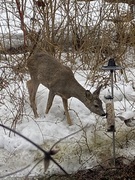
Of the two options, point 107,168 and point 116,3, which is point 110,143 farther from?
point 116,3

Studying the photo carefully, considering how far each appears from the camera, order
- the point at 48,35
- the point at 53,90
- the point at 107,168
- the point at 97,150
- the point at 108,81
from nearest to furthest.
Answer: the point at 107,168
the point at 97,150
the point at 53,90
the point at 108,81
the point at 48,35

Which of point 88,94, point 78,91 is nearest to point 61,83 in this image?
point 78,91

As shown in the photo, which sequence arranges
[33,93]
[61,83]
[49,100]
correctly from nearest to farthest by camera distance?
[61,83], [49,100], [33,93]

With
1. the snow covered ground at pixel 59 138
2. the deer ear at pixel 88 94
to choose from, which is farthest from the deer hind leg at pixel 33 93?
the deer ear at pixel 88 94

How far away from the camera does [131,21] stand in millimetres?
5562

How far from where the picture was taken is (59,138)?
136 inches

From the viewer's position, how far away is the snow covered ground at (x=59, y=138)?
3181 mm

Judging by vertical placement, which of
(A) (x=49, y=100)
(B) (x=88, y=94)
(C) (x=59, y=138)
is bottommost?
(C) (x=59, y=138)

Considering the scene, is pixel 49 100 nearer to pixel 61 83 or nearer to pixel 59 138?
pixel 61 83

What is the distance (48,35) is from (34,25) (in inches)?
11.0

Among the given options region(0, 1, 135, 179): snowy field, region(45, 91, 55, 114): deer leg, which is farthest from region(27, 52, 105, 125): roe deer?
region(0, 1, 135, 179): snowy field

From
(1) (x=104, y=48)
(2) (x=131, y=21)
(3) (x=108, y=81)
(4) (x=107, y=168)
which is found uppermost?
(2) (x=131, y=21)

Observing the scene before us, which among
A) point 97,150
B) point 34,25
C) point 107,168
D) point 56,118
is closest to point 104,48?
point 34,25

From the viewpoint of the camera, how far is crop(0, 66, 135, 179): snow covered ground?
318cm
